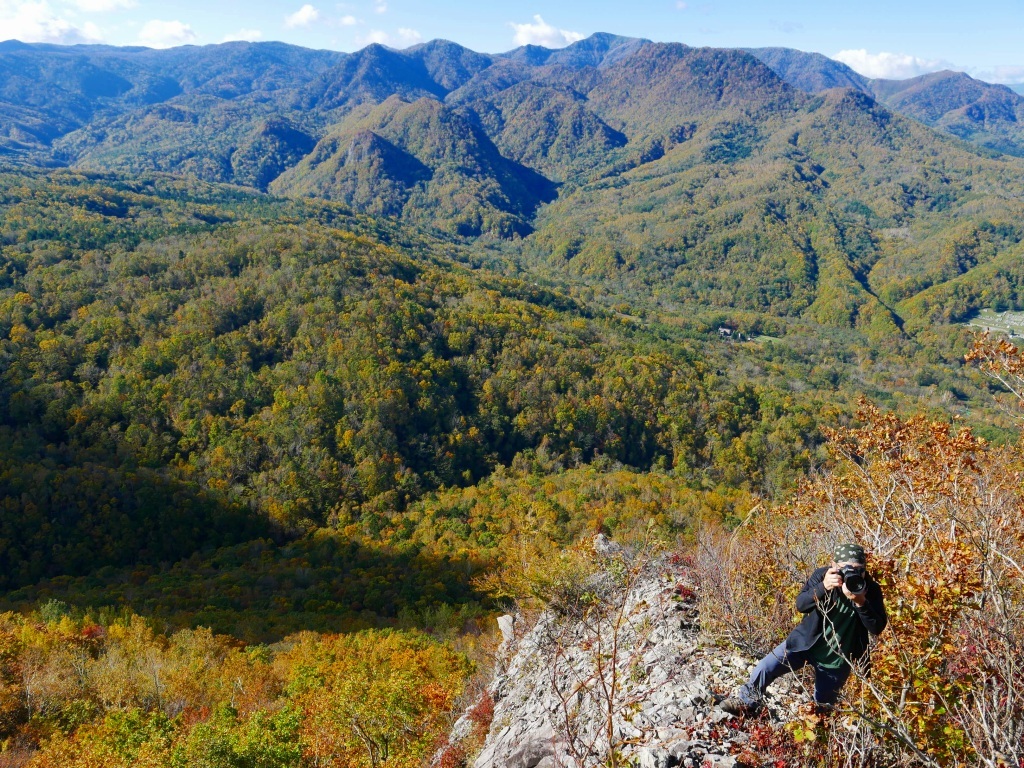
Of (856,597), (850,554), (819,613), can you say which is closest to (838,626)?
(819,613)

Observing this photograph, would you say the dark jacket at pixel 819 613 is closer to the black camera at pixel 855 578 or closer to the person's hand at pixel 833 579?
the black camera at pixel 855 578

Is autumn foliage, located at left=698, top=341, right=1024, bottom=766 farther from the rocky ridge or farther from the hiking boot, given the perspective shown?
the hiking boot

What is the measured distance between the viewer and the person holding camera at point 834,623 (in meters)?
6.66

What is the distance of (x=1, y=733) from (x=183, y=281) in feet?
303

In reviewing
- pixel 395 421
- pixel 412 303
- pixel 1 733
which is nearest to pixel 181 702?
pixel 1 733

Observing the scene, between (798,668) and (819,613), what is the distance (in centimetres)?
118

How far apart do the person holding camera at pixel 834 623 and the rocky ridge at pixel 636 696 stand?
665 mm

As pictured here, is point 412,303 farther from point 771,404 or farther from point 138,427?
point 771,404

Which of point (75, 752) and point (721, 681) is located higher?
point (721, 681)

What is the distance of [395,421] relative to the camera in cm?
8188

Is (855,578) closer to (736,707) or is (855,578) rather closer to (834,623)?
(834,623)

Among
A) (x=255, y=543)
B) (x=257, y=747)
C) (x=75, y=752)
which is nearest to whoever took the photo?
(x=257, y=747)

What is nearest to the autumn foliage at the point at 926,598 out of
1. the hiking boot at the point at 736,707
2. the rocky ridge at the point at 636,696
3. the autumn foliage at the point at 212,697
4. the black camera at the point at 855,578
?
the black camera at the point at 855,578

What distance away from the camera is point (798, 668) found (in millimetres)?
7926
